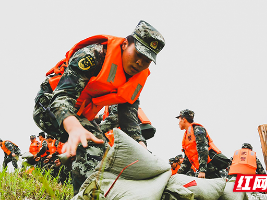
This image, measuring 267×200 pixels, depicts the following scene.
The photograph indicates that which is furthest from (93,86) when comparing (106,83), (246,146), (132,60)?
(246,146)

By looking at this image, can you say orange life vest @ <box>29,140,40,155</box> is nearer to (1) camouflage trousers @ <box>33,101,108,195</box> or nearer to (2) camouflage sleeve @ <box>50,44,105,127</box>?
(1) camouflage trousers @ <box>33,101,108,195</box>

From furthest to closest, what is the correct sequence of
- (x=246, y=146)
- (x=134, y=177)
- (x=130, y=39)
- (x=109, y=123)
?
1. (x=246, y=146)
2. (x=109, y=123)
3. (x=130, y=39)
4. (x=134, y=177)

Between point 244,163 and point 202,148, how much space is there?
0.72 meters

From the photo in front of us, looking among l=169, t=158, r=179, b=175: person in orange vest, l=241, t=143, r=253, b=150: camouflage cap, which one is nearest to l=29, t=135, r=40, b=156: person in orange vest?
l=169, t=158, r=179, b=175: person in orange vest

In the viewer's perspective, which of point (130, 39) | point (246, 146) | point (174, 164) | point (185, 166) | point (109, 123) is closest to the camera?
point (130, 39)

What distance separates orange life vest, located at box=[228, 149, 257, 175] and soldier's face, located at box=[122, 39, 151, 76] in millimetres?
3206

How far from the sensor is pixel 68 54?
2.28 meters

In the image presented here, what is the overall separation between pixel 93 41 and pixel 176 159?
8.00 meters

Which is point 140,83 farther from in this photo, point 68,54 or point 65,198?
point 65,198

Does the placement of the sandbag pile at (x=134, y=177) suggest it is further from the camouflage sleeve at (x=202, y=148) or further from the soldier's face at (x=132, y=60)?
the camouflage sleeve at (x=202, y=148)

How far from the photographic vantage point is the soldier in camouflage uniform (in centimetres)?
185

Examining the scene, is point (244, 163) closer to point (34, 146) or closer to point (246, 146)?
point (246, 146)

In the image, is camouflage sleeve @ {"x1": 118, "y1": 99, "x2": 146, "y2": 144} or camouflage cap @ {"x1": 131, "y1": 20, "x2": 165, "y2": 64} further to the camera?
camouflage sleeve @ {"x1": 118, "y1": 99, "x2": 146, "y2": 144}

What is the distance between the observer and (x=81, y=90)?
1.98 meters
